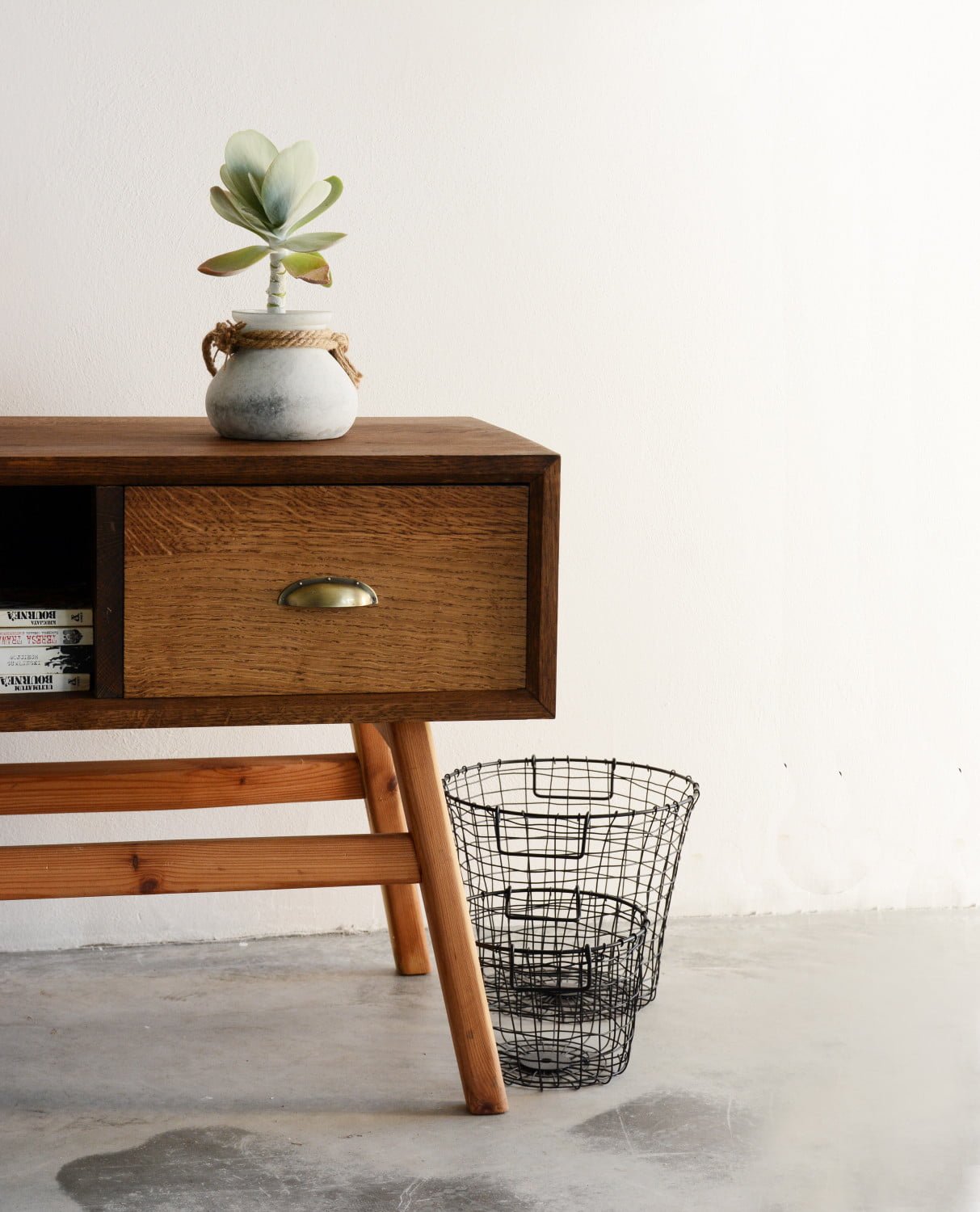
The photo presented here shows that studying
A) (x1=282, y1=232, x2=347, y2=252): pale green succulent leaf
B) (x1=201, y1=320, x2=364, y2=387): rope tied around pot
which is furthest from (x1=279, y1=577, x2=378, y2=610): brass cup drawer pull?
(x1=282, y1=232, x2=347, y2=252): pale green succulent leaf

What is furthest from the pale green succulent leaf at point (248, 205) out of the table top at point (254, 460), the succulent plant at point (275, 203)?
the table top at point (254, 460)

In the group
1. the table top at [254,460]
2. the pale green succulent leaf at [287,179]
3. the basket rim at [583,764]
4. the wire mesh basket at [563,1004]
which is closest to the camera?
the table top at [254,460]

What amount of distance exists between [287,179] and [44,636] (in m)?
0.52

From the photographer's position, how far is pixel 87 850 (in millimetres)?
1473

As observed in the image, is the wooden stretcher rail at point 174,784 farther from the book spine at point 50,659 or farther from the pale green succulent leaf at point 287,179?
the pale green succulent leaf at point 287,179

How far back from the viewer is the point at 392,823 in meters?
1.86

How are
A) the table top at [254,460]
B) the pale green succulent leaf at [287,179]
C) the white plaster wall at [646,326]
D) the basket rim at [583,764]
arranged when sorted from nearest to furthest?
the table top at [254,460] < the pale green succulent leaf at [287,179] < the basket rim at [583,764] < the white plaster wall at [646,326]

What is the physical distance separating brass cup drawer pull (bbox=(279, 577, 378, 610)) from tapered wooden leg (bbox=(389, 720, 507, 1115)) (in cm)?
17

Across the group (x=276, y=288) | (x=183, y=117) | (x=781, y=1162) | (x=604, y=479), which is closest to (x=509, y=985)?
(x=781, y=1162)

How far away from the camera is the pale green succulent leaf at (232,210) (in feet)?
5.00

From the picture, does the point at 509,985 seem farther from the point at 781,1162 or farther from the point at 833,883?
the point at 833,883

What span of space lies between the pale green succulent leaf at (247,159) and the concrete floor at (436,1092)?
0.97 metres

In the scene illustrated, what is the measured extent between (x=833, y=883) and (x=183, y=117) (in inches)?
57.1

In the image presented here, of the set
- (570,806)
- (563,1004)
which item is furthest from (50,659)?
(570,806)
